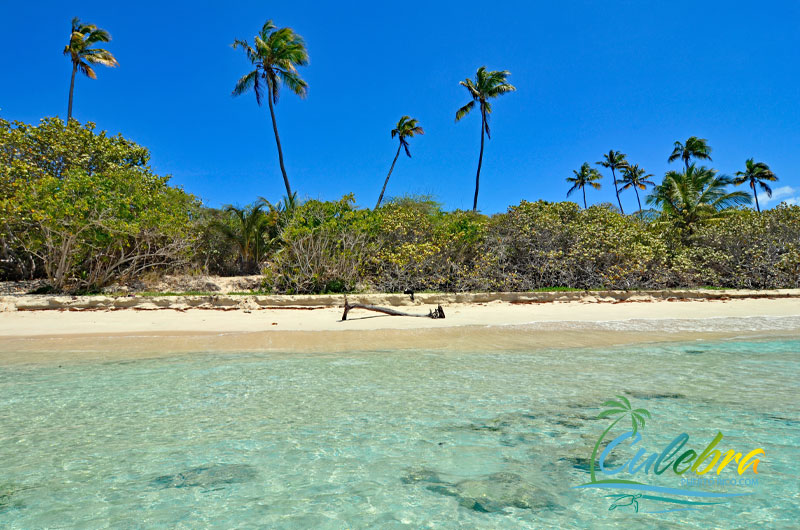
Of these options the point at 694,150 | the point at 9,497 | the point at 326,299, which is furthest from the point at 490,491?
the point at 694,150

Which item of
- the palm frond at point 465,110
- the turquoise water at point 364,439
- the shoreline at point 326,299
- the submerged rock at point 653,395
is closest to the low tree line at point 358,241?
the shoreline at point 326,299

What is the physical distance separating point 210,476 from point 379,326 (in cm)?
684

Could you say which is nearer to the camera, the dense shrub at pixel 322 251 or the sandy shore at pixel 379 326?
the sandy shore at pixel 379 326

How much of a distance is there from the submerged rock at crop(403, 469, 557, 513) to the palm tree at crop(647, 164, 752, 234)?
2385 cm

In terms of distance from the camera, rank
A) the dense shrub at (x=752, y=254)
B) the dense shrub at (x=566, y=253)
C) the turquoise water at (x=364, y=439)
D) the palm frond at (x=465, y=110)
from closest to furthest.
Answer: the turquoise water at (x=364, y=439) → the dense shrub at (x=566, y=253) → the dense shrub at (x=752, y=254) → the palm frond at (x=465, y=110)

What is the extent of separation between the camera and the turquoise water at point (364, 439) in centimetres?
221

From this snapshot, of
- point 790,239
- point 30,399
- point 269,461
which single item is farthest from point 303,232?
point 790,239

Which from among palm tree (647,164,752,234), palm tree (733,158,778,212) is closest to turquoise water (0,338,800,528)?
palm tree (647,164,752,234)

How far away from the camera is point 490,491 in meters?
2.42

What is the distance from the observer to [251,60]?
23094mm

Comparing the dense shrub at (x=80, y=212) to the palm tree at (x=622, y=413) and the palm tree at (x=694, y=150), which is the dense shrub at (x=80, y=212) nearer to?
the palm tree at (x=622, y=413)

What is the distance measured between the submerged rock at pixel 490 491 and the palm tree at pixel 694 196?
23.9 m

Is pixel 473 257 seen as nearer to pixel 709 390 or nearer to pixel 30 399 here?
pixel 709 390

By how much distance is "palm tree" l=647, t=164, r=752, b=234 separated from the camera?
22641mm
